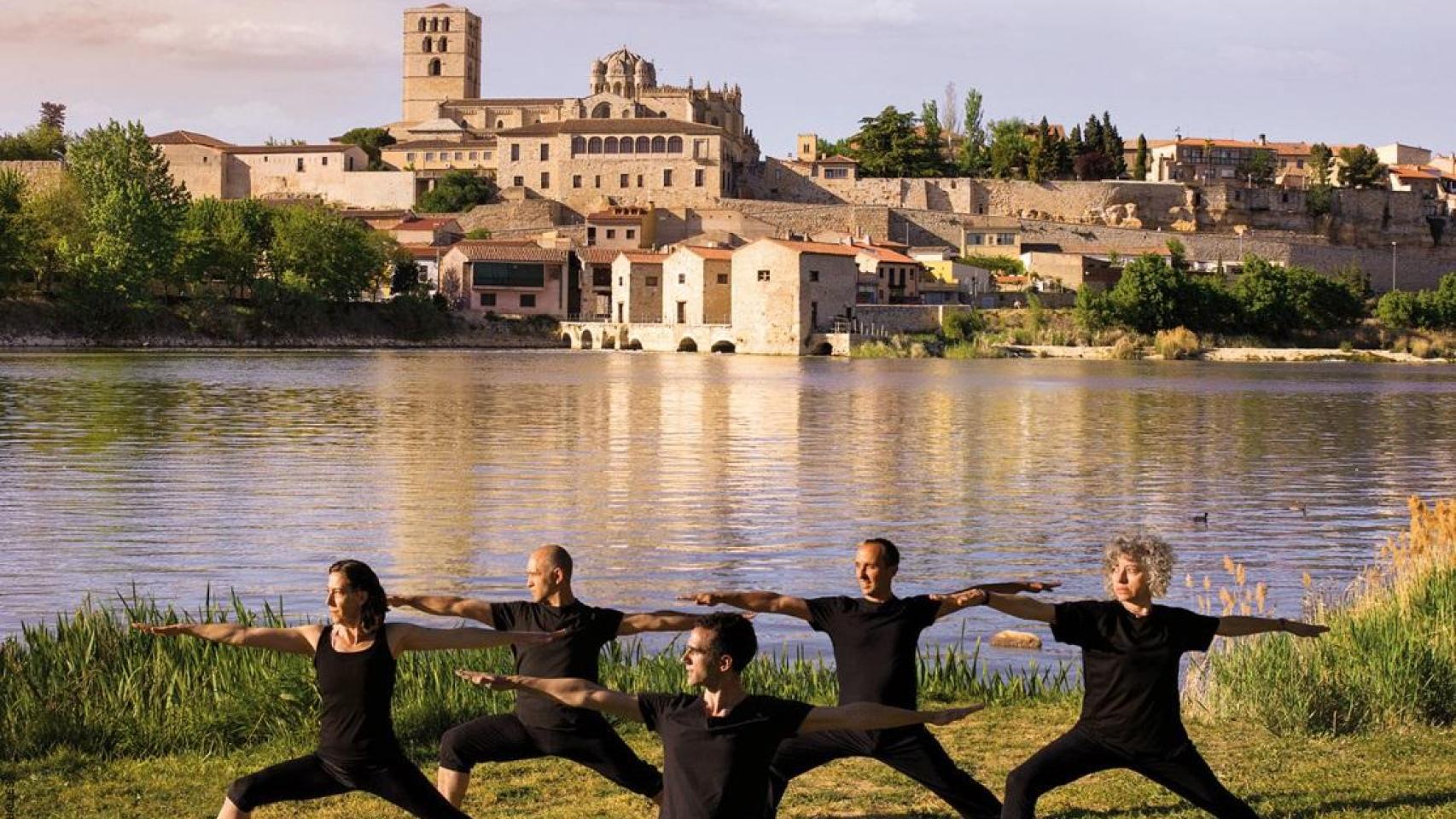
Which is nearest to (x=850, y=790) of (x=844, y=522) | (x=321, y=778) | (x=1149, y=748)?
(x=1149, y=748)

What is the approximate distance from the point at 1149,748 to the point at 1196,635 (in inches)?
16.8

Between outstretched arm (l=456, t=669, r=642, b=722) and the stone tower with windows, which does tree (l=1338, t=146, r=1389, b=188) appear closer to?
the stone tower with windows

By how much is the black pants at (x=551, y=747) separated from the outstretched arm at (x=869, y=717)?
1050mm

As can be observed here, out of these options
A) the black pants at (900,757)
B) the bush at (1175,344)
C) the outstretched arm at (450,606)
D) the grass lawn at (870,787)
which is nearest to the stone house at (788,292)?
the bush at (1175,344)

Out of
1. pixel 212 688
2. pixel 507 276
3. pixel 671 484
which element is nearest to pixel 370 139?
pixel 507 276

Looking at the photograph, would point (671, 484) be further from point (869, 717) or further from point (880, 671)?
point (869, 717)

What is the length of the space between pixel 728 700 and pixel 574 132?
9732cm

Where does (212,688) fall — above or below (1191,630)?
below

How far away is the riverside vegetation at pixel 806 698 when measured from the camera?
7.43 m

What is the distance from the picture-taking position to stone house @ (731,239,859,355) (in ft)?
254

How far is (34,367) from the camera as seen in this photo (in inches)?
2153

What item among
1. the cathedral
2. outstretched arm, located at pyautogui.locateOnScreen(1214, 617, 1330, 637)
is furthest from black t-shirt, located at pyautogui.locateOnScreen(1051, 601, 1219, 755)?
the cathedral

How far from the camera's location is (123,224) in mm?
71062

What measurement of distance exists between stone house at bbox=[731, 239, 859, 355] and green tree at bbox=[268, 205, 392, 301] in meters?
17.3
